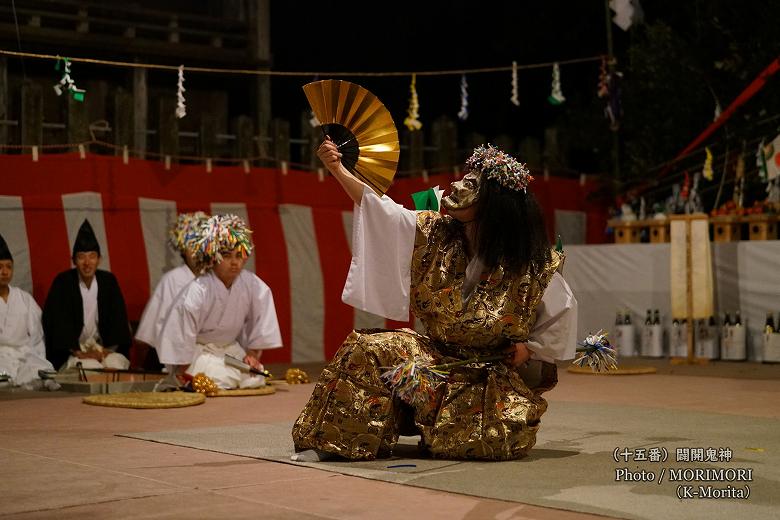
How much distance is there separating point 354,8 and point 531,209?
7705 millimetres

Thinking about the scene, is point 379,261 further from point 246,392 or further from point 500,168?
point 246,392

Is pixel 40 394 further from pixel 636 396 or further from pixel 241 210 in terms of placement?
pixel 636 396

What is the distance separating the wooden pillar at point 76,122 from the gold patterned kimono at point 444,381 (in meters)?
4.48

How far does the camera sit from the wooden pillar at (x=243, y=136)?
28.6 feet

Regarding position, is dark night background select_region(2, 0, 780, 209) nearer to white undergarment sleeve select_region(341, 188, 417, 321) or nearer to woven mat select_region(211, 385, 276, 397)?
woven mat select_region(211, 385, 276, 397)

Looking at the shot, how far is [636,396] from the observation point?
6309 millimetres

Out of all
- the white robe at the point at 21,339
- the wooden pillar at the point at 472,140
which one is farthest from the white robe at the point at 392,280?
the wooden pillar at the point at 472,140

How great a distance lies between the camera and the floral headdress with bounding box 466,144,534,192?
407cm

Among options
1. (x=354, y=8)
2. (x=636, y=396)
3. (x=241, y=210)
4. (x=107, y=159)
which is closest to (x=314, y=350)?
(x=241, y=210)

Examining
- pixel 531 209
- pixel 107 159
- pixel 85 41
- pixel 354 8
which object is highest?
pixel 354 8

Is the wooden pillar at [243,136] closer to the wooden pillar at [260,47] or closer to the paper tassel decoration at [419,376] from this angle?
the wooden pillar at [260,47]

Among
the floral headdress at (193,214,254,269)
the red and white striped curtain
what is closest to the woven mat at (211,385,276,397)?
the floral headdress at (193,214,254,269)

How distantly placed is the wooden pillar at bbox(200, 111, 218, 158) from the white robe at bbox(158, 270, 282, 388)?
202 centimetres

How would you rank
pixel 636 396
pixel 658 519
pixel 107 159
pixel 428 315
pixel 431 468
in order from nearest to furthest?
pixel 658 519 → pixel 431 468 → pixel 428 315 → pixel 636 396 → pixel 107 159
